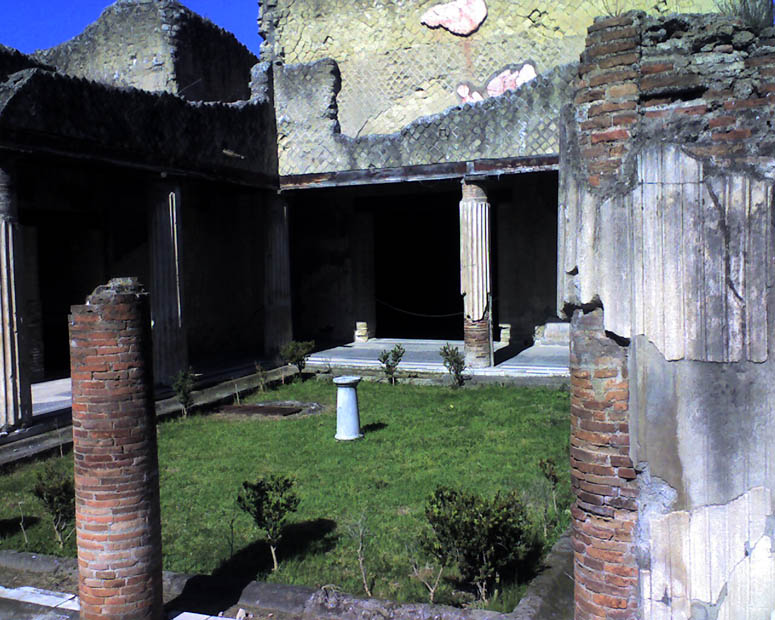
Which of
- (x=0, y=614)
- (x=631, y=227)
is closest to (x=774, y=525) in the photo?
(x=631, y=227)

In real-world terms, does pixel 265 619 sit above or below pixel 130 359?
below

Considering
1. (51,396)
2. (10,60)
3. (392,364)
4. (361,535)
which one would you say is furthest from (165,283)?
(361,535)

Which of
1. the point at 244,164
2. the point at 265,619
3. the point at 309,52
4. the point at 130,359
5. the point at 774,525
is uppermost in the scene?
the point at 309,52

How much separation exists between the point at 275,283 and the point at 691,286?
10255mm

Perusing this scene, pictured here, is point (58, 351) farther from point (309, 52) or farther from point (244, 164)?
point (309, 52)

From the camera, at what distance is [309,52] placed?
46.3 feet

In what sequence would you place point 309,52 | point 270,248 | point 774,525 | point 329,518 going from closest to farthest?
point 774,525 < point 329,518 < point 270,248 < point 309,52

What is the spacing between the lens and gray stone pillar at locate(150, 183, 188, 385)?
1032 centimetres

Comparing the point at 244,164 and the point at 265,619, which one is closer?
the point at 265,619

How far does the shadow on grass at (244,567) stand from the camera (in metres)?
4.08

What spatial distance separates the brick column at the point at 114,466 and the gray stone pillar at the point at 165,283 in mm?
6432

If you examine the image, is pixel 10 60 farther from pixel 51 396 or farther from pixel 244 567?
pixel 244 567

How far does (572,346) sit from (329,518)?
2.79m

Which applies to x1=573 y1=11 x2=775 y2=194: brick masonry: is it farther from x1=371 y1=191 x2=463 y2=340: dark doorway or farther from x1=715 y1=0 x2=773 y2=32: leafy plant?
x1=371 y1=191 x2=463 y2=340: dark doorway
